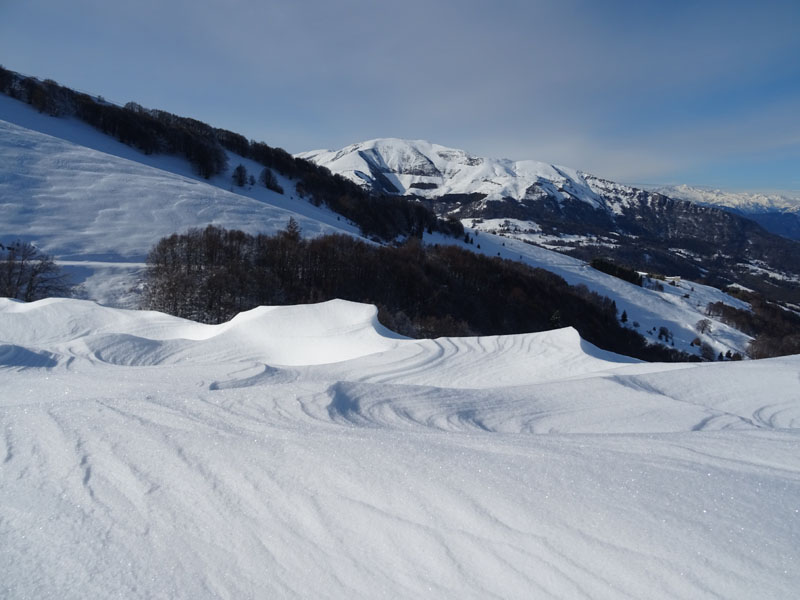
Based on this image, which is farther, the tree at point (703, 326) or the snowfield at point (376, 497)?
the tree at point (703, 326)

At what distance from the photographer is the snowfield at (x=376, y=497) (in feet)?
6.05

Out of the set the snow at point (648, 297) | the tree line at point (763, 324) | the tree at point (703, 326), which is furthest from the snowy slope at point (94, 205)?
the tree line at point (763, 324)

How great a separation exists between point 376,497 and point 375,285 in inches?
1677

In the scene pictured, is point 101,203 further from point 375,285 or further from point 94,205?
point 375,285

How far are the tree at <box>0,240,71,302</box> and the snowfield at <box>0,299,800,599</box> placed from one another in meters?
27.0

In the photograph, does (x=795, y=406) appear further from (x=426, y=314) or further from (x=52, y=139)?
(x=52, y=139)

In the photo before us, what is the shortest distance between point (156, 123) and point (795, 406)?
89718mm

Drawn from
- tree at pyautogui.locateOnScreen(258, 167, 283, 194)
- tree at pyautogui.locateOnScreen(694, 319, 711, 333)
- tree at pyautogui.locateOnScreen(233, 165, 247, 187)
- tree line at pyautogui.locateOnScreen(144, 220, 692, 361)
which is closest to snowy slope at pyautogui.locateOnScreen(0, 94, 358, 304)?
tree line at pyautogui.locateOnScreen(144, 220, 692, 361)

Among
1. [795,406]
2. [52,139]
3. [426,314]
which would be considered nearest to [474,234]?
[426,314]

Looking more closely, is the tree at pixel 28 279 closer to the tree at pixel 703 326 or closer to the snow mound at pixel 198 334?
the snow mound at pixel 198 334

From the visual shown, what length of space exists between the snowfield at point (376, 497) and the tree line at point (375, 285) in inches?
762

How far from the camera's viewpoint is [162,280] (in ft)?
98.0

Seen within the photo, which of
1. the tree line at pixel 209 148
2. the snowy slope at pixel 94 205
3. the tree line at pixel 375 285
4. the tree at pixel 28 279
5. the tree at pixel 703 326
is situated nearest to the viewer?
the tree at pixel 28 279

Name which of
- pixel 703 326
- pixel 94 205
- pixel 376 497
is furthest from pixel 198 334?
pixel 703 326
